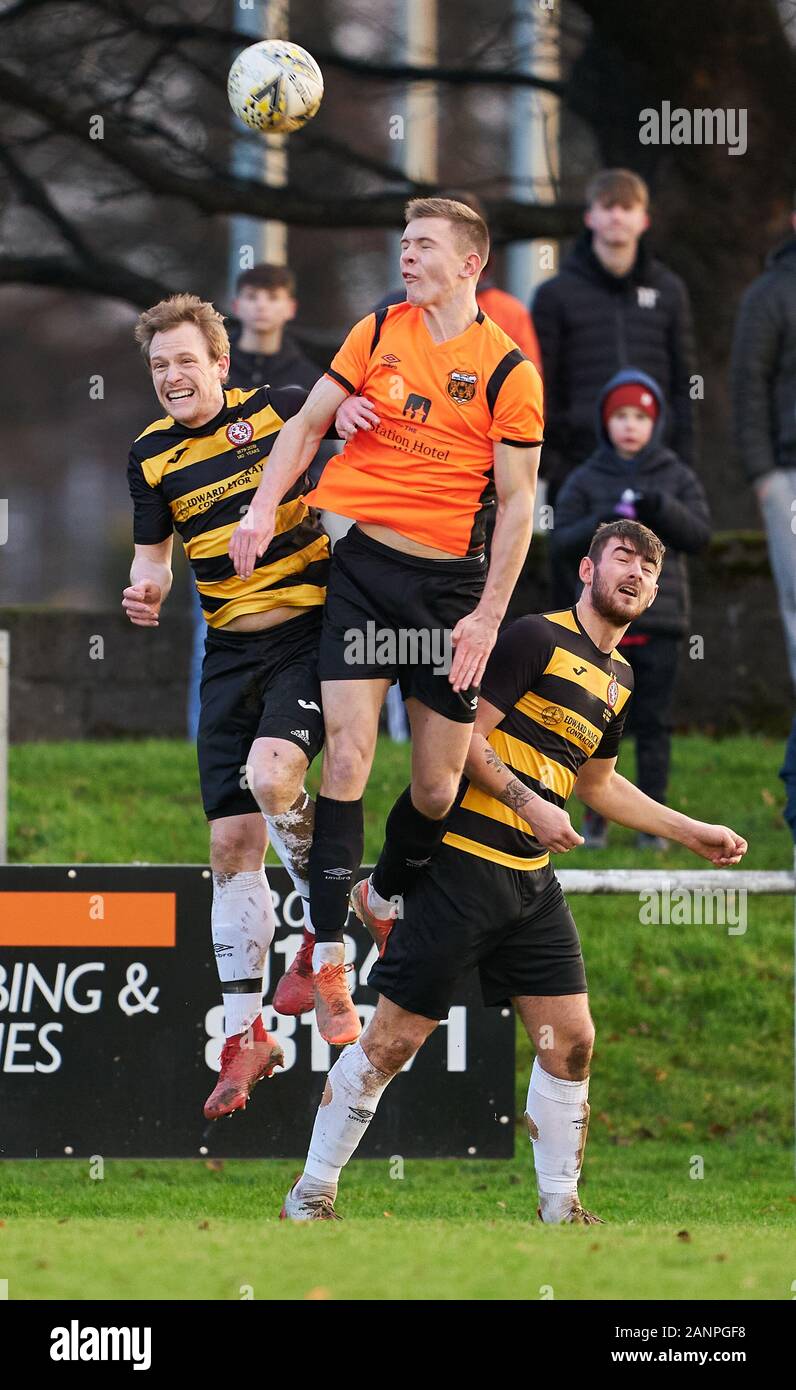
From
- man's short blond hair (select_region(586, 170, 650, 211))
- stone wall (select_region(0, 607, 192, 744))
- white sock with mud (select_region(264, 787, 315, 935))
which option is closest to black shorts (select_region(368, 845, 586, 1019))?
white sock with mud (select_region(264, 787, 315, 935))

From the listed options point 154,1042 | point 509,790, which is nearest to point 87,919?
point 154,1042

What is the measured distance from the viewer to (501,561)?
6.77 meters

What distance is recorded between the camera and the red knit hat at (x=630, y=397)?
34.2ft

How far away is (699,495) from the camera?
10.6m

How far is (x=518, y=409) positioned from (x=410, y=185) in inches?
402

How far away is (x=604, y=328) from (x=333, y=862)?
5011mm

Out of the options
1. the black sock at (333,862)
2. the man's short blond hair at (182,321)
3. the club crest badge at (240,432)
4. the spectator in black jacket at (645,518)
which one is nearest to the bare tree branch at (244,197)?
the spectator in black jacket at (645,518)

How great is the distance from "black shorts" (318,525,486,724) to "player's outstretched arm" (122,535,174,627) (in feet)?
1.99

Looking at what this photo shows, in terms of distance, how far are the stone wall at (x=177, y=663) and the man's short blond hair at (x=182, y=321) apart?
5.81 meters

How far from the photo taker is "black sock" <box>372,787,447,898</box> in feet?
22.7

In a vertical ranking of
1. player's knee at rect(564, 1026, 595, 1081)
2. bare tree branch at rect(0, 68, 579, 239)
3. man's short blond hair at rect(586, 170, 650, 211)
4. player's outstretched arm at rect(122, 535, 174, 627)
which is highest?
bare tree branch at rect(0, 68, 579, 239)

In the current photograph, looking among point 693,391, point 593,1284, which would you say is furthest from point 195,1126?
point 693,391

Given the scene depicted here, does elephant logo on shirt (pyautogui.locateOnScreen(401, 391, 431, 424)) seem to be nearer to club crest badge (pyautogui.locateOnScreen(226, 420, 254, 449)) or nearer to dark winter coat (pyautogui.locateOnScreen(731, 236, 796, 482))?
club crest badge (pyautogui.locateOnScreen(226, 420, 254, 449))

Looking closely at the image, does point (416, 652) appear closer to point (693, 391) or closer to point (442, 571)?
point (442, 571)
